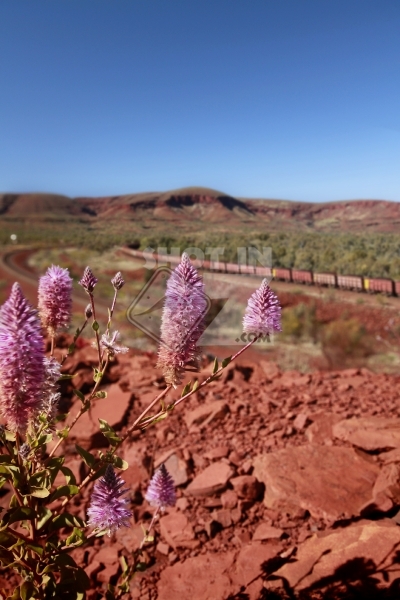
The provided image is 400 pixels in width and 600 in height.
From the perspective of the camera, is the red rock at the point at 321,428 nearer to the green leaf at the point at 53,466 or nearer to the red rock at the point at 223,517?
the red rock at the point at 223,517

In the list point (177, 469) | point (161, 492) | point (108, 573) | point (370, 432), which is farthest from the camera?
point (177, 469)

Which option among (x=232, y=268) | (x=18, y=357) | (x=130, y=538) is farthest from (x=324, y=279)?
(x=18, y=357)

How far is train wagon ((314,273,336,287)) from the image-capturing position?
1144 inches

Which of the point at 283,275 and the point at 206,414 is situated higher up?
the point at 206,414

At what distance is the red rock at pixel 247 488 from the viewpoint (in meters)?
3.72

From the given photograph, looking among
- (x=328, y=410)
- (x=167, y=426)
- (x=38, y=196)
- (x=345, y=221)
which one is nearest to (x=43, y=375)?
(x=167, y=426)

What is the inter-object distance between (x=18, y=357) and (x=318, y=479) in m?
3.03

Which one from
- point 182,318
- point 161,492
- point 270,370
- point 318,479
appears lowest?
point 270,370

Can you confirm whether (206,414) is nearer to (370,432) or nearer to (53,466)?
(370,432)

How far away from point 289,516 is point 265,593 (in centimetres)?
83

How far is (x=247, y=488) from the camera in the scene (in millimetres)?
3734

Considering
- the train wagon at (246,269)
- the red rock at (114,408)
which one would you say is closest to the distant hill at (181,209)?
the train wagon at (246,269)

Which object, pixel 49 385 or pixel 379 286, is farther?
pixel 379 286

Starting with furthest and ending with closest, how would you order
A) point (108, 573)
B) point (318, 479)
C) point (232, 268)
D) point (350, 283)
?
point (350, 283) < point (232, 268) < point (318, 479) < point (108, 573)
